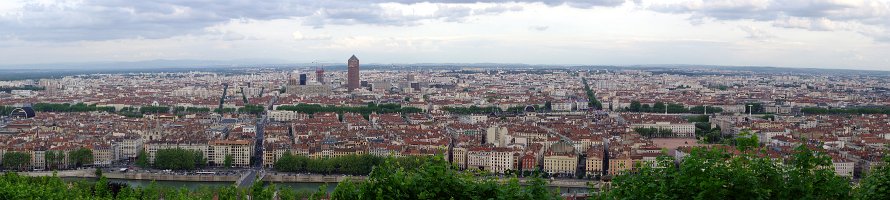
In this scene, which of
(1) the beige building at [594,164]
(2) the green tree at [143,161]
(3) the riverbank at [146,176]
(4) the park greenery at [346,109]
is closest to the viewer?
(3) the riverbank at [146,176]

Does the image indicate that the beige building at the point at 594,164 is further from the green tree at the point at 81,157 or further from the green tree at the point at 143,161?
the green tree at the point at 81,157

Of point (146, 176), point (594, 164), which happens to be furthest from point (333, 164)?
point (594, 164)

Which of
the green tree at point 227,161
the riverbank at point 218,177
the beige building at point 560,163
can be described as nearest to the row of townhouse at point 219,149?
the green tree at point 227,161

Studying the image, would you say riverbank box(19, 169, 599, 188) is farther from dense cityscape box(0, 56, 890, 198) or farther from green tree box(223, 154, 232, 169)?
green tree box(223, 154, 232, 169)

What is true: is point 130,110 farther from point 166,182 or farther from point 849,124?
point 849,124

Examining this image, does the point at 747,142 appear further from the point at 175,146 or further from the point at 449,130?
the point at 449,130

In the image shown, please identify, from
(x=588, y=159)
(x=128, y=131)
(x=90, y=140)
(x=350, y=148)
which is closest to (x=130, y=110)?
(x=128, y=131)
